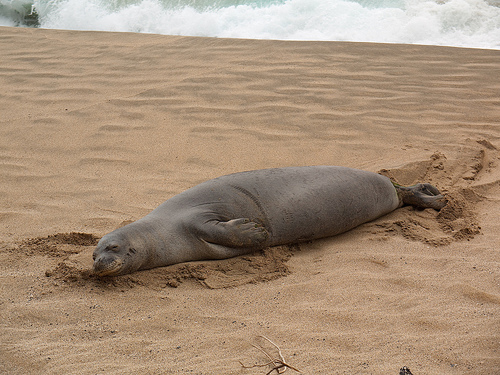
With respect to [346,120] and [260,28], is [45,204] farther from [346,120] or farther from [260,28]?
[260,28]

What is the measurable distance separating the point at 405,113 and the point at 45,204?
13.3 feet

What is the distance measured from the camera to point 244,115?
602 cm

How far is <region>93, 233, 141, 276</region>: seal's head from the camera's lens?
9.99 ft

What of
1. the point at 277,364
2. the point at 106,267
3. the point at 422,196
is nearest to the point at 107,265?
the point at 106,267

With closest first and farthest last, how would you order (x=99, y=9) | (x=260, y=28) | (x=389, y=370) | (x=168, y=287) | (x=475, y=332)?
(x=389, y=370), (x=475, y=332), (x=168, y=287), (x=260, y=28), (x=99, y=9)

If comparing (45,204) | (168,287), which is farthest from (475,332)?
(45,204)

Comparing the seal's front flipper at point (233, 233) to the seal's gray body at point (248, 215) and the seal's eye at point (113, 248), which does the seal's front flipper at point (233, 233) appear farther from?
the seal's eye at point (113, 248)

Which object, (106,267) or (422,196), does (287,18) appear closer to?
(422,196)

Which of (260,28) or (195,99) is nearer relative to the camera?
(195,99)

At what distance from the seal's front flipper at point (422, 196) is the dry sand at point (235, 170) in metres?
0.09

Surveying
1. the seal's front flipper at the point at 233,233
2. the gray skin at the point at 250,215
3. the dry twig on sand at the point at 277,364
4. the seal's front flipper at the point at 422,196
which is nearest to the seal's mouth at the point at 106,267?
the gray skin at the point at 250,215

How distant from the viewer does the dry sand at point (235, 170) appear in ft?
7.89

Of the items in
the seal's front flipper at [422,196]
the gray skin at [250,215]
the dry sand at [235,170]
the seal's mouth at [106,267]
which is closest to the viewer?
the dry sand at [235,170]

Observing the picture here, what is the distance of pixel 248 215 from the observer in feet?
11.6
